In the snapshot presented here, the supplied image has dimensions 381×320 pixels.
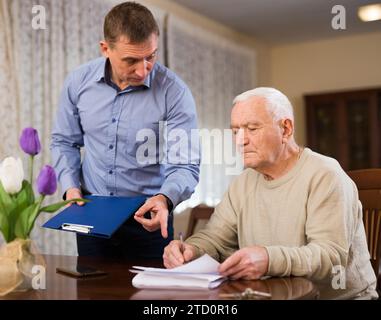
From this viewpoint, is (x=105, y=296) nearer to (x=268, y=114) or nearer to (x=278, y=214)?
(x=278, y=214)

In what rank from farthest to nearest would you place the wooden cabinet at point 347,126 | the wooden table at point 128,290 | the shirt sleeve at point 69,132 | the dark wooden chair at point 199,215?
the wooden cabinet at point 347,126
the dark wooden chair at point 199,215
the shirt sleeve at point 69,132
the wooden table at point 128,290

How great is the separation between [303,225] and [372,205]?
0.39 meters

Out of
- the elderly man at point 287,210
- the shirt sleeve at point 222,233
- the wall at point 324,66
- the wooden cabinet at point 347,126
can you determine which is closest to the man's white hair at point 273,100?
the elderly man at point 287,210

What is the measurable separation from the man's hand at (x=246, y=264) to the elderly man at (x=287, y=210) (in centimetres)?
8

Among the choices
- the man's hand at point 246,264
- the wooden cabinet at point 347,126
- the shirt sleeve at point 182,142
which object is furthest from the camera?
the wooden cabinet at point 347,126

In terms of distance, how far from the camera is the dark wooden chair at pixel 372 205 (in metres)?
1.74

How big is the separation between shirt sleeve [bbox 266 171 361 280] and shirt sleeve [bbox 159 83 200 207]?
1.64 feet

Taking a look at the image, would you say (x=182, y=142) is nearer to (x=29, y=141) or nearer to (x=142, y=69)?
(x=142, y=69)

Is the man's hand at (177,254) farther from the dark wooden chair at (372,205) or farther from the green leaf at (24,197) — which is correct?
the dark wooden chair at (372,205)

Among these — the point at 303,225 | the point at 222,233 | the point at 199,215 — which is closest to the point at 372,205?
the point at 303,225

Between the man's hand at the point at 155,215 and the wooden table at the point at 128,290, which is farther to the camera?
the man's hand at the point at 155,215

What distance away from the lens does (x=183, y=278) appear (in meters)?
1.22

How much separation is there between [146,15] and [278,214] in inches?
28.2
